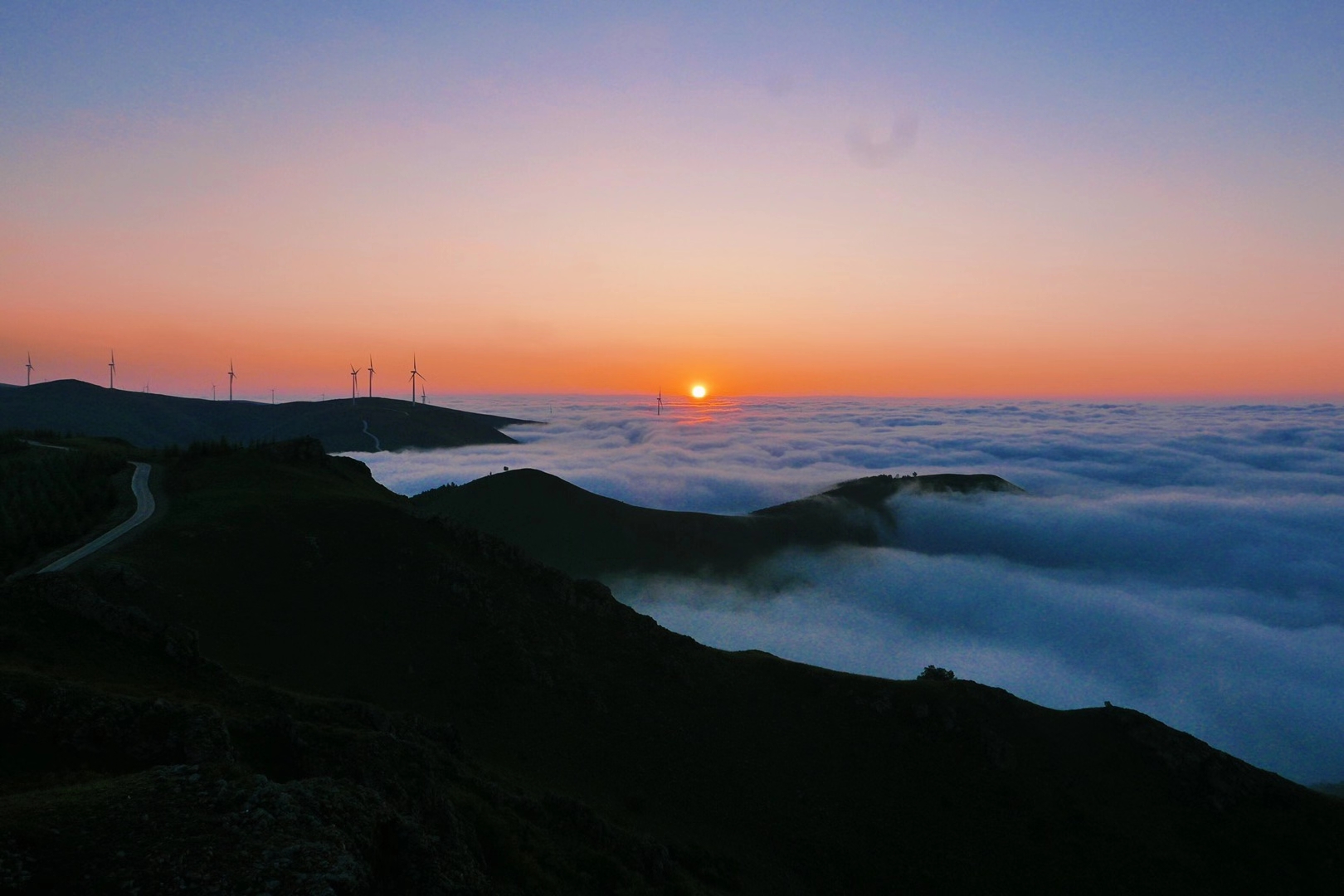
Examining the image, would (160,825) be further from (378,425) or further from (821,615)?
(378,425)

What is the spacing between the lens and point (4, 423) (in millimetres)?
142375

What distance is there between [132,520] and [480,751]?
68.6 feet

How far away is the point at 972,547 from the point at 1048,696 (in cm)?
5215

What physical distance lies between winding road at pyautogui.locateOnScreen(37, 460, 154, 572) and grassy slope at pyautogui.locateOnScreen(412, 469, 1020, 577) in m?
49.8

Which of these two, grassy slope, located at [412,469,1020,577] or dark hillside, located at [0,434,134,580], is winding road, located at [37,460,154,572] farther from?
grassy slope, located at [412,469,1020,577]

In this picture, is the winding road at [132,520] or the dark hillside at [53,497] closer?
the winding road at [132,520]

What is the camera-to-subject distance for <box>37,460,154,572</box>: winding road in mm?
27050

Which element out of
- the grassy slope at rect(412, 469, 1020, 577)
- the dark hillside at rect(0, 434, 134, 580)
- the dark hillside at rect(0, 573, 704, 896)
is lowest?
the grassy slope at rect(412, 469, 1020, 577)

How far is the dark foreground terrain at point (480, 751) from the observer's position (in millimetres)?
11242

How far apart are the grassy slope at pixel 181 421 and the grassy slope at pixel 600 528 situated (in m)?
71.1

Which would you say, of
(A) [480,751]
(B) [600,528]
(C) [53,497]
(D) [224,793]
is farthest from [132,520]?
(B) [600,528]

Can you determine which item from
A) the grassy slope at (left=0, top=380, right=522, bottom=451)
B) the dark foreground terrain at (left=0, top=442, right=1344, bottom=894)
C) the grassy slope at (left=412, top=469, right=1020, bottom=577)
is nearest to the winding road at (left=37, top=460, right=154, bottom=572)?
the dark foreground terrain at (left=0, top=442, right=1344, bottom=894)

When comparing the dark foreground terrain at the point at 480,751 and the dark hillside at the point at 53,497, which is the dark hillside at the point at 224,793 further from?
the dark hillside at the point at 53,497

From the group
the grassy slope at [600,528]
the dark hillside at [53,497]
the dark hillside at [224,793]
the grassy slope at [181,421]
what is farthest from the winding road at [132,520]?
the grassy slope at [181,421]
